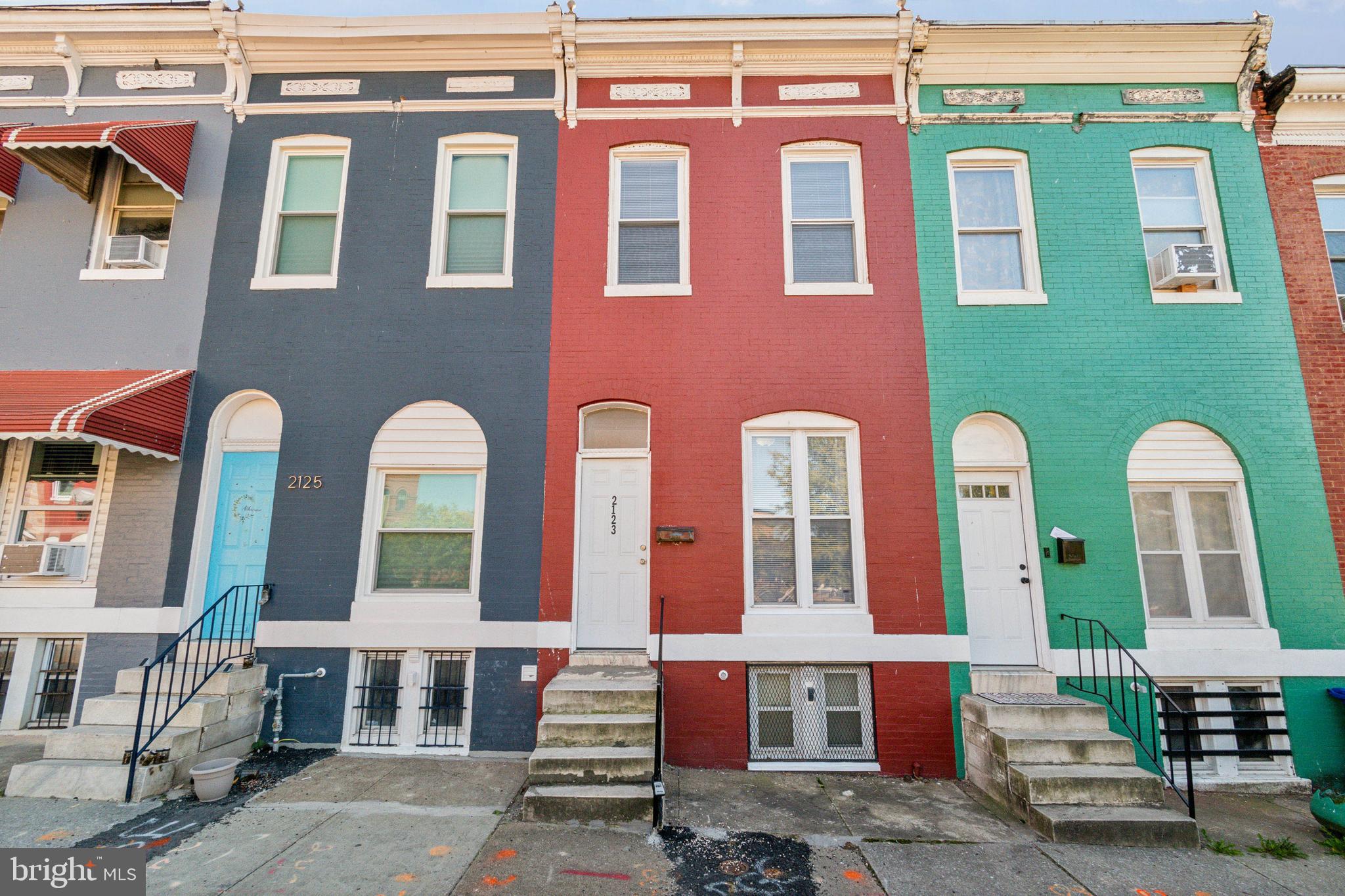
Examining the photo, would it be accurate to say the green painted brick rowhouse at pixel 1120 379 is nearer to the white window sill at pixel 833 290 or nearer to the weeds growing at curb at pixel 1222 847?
the white window sill at pixel 833 290

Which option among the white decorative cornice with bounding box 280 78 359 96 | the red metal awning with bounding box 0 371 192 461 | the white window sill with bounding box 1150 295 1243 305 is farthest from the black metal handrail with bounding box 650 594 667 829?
the white decorative cornice with bounding box 280 78 359 96

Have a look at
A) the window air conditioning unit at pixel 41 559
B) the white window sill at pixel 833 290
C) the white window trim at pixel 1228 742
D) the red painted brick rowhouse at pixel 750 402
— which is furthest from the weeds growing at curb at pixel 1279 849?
the window air conditioning unit at pixel 41 559

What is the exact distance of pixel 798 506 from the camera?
6.87 m

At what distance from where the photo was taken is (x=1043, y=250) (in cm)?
730

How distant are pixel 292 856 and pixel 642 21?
29.0ft

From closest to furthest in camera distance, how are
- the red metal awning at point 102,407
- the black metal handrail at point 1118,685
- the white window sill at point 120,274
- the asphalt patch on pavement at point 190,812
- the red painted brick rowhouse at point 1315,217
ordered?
the asphalt patch on pavement at point 190,812 → the red metal awning at point 102,407 → the black metal handrail at point 1118,685 → the red painted brick rowhouse at point 1315,217 → the white window sill at point 120,274

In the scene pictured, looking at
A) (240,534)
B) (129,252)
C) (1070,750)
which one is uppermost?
(129,252)

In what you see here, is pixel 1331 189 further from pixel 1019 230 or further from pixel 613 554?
pixel 613 554

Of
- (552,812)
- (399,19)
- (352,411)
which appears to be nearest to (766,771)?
(552,812)

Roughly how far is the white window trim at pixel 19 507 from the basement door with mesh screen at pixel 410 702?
3192mm

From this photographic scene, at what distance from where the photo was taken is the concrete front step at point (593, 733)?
5.36 m

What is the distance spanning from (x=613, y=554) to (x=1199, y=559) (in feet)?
21.1

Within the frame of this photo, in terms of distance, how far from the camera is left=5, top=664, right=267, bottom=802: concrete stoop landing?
5129 millimetres

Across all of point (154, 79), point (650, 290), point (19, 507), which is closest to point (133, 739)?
point (19, 507)
